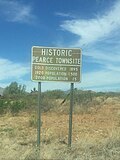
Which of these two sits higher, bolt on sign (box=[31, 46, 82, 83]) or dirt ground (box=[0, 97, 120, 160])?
bolt on sign (box=[31, 46, 82, 83])

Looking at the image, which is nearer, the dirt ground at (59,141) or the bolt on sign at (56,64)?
the dirt ground at (59,141)

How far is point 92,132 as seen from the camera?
1788cm

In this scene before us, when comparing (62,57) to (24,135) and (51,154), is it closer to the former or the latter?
(51,154)

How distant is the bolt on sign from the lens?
13.6 meters

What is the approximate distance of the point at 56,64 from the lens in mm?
13656

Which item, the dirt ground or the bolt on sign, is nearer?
the dirt ground

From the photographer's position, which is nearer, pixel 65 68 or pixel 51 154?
pixel 51 154

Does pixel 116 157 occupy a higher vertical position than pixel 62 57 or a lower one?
lower

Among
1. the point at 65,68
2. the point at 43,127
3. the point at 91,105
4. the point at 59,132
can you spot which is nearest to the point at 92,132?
the point at 59,132

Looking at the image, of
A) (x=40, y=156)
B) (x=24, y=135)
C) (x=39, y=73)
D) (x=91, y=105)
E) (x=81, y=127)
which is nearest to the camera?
(x=40, y=156)

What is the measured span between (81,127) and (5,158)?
331 inches

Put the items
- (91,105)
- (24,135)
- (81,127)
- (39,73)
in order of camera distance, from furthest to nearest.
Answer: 1. (91,105)
2. (81,127)
3. (24,135)
4. (39,73)

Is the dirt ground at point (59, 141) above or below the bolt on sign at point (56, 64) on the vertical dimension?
below

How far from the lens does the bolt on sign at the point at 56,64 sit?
13.6 metres
